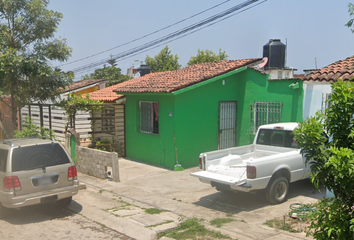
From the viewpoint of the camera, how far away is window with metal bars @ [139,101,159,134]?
12828 millimetres

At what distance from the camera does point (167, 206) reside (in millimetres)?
8148

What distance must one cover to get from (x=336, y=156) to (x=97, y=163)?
8.82 m

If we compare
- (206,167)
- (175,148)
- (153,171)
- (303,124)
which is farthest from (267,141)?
(303,124)

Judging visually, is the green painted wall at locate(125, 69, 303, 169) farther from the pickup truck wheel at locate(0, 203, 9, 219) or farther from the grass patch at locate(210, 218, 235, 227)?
the pickup truck wheel at locate(0, 203, 9, 219)

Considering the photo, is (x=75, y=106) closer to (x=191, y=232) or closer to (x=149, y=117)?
(x=149, y=117)

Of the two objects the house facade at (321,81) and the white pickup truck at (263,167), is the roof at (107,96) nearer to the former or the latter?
the white pickup truck at (263,167)

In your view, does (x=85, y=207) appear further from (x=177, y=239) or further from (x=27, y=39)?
(x=27, y=39)

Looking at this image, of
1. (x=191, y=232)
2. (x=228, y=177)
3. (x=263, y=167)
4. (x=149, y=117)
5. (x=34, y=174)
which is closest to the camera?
(x=191, y=232)

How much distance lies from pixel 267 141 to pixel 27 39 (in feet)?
25.4

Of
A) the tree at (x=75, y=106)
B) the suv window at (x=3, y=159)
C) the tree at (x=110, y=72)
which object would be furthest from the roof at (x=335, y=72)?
the tree at (x=110, y=72)

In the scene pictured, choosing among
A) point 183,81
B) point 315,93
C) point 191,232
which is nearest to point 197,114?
point 183,81

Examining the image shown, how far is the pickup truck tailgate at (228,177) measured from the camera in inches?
297

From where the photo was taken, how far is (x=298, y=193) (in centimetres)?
900

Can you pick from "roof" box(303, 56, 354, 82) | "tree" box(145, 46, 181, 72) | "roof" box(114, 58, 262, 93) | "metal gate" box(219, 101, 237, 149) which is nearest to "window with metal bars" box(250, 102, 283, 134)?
"metal gate" box(219, 101, 237, 149)
